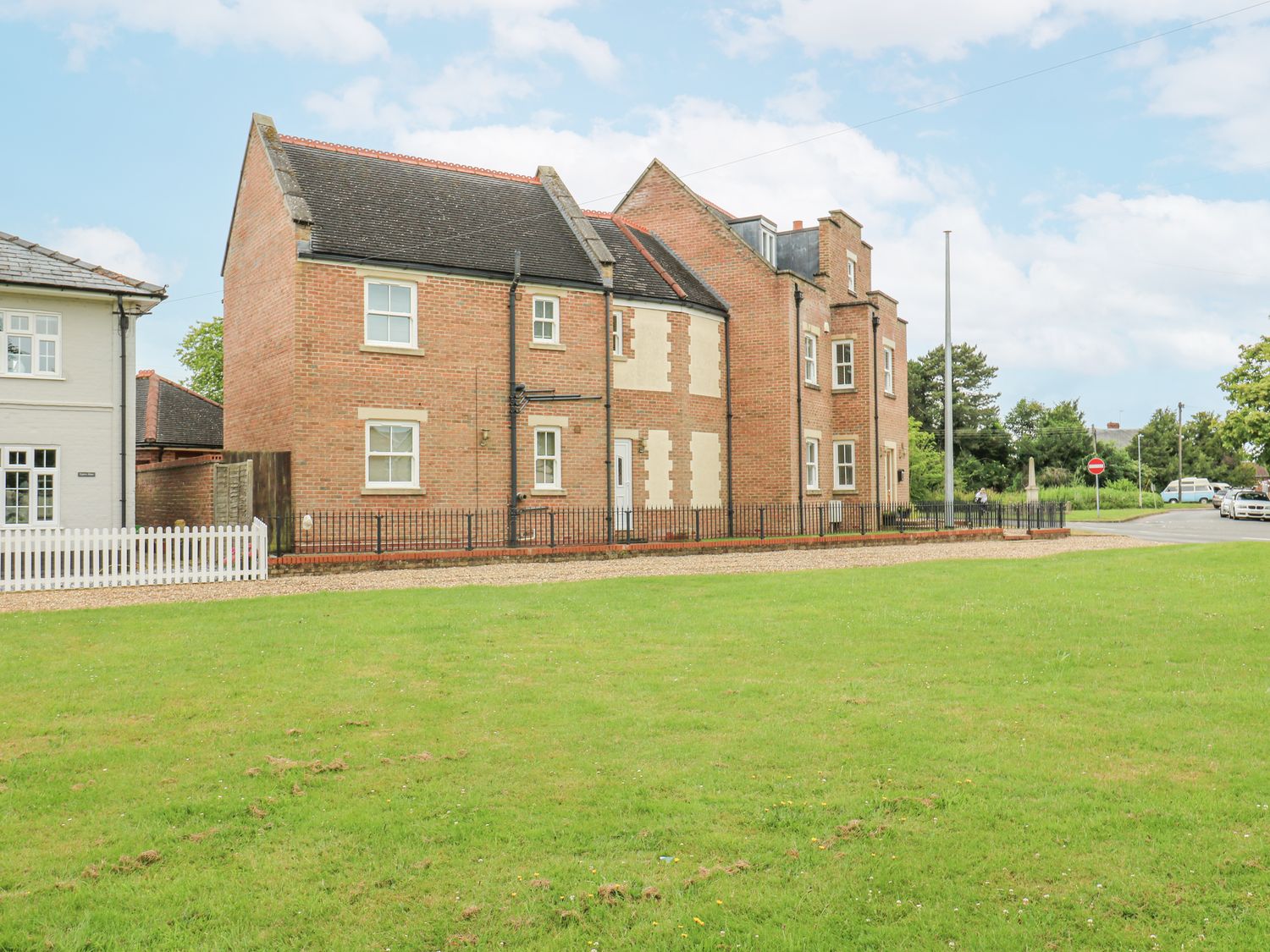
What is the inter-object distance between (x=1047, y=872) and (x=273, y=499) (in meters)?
20.4

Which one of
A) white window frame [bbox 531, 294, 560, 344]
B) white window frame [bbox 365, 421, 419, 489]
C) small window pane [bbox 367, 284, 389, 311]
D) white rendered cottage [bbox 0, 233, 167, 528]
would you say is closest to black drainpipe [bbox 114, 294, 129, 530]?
white rendered cottage [bbox 0, 233, 167, 528]

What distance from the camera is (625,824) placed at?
5.41 metres

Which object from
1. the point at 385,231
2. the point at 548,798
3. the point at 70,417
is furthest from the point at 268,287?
the point at 548,798

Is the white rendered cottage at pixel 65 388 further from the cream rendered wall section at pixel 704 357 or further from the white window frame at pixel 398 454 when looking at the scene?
the cream rendered wall section at pixel 704 357

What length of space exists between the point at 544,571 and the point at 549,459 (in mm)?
7010

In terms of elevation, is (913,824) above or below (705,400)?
below

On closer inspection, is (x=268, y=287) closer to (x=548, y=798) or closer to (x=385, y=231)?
(x=385, y=231)

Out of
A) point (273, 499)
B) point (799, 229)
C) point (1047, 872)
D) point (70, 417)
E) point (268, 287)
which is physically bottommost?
point (1047, 872)

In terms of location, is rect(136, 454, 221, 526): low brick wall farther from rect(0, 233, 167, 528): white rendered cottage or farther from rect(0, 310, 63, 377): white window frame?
rect(0, 310, 63, 377): white window frame

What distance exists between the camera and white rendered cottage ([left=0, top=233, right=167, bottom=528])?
2317 cm

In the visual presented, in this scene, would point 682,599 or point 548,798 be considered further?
point 682,599

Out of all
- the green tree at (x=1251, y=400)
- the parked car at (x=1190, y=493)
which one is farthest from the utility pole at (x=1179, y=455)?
the green tree at (x=1251, y=400)

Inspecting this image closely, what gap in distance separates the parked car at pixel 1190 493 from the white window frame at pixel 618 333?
66953 mm

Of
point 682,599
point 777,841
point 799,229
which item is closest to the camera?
point 777,841
